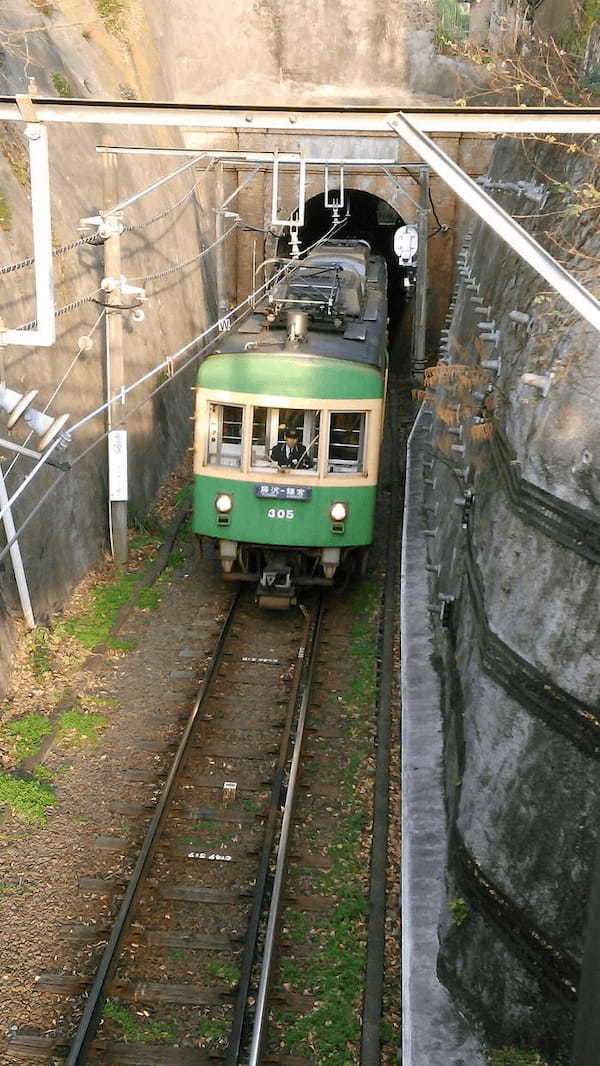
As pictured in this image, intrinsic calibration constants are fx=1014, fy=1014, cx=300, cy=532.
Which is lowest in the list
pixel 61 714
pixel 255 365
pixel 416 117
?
pixel 61 714

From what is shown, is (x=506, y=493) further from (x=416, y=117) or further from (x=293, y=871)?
(x=293, y=871)

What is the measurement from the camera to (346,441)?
39.4 ft

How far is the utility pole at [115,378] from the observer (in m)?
13.1

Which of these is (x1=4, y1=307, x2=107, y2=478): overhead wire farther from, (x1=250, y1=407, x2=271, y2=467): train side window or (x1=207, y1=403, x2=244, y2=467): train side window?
(x1=250, y1=407, x2=271, y2=467): train side window

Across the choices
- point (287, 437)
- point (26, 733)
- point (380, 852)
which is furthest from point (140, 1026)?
point (287, 437)

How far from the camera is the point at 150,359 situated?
18078 mm

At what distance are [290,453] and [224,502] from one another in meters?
0.98

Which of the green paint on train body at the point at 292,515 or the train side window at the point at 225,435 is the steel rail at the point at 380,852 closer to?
the green paint on train body at the point at 292,515

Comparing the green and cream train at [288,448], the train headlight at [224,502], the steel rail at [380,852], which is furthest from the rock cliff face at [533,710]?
the train headlight at [224,502]

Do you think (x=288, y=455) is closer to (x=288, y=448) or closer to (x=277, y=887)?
(x=288, y=448)

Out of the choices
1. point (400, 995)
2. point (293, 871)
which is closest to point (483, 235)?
point (293, 871)

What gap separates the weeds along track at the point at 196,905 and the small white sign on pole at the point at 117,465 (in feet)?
12.8

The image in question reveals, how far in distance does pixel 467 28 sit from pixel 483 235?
391 inches

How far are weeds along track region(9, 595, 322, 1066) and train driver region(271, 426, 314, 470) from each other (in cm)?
257
